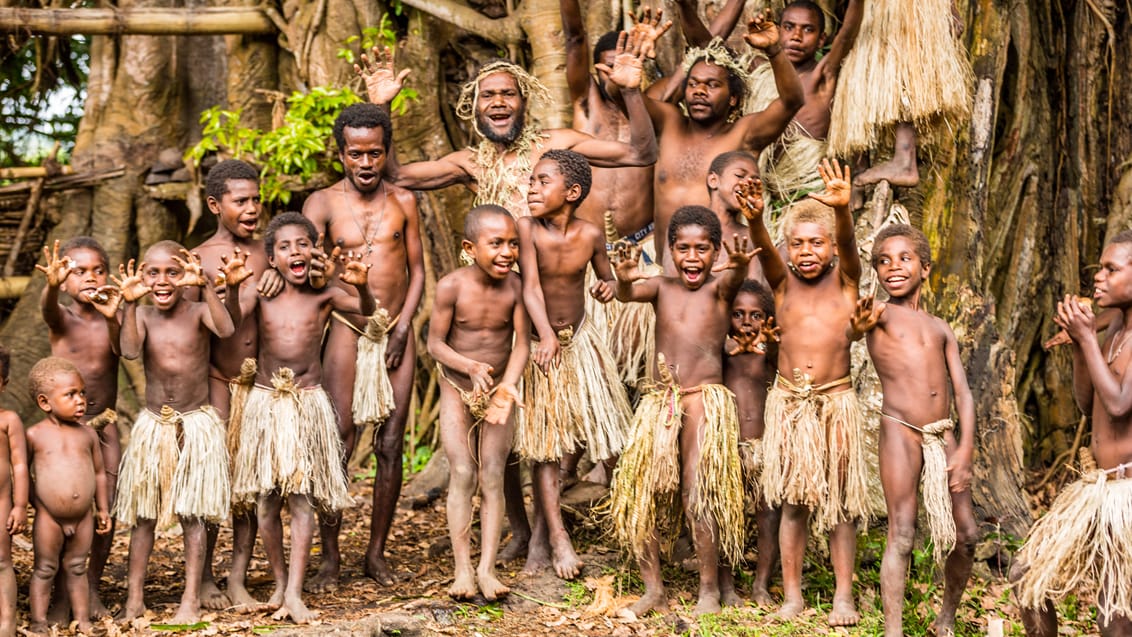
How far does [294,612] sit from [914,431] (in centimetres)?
218

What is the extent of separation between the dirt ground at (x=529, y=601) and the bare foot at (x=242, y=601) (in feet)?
0.13

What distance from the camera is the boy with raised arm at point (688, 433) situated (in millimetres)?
4461

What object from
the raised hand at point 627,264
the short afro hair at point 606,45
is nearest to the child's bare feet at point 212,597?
the raised hand at point 627,264

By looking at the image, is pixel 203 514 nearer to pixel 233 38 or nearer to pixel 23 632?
pixel 23 632

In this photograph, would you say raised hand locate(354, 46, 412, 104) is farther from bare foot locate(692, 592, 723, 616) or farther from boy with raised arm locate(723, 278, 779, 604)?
bare foot locate(692, 592, 723, 616)

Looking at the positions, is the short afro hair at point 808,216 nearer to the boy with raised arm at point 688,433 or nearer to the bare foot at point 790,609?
the boy with raised arm at point 688,433

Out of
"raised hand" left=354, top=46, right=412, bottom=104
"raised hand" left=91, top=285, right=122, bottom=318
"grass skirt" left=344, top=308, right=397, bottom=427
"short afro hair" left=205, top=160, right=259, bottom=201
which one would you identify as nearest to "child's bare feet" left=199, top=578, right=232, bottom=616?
"grass skirt" left=344, top=308, right=397, bottom=427

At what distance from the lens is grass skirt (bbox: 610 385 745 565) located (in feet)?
14.6

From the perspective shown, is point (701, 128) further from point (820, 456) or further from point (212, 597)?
point (212, 597)

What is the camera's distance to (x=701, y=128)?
5.14 meters

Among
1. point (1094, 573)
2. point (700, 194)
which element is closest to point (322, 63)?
point (700, 194)

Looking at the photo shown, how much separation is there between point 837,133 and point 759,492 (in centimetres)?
153

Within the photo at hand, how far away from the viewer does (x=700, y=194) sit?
16.6 feet

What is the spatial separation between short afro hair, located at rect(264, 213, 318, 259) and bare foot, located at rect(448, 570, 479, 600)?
1317 mm
